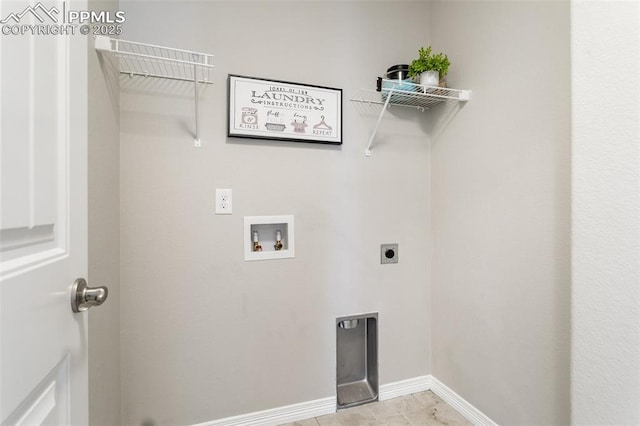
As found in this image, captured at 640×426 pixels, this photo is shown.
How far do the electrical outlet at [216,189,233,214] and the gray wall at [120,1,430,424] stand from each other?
33 mm

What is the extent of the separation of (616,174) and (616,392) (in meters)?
0.57

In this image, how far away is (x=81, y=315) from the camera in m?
0.63

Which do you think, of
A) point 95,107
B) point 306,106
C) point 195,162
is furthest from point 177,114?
point 306,106

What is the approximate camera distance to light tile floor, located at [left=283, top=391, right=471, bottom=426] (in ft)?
4.96

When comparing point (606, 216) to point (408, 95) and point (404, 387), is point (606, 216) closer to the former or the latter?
point (408, 95)

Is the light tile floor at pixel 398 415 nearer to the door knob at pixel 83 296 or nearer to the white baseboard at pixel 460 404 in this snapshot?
the white baseboard at pixel 460 404

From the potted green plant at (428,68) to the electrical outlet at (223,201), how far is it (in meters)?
1.13

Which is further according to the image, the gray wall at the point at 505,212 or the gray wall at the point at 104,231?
the gray wall at the point at 505,212

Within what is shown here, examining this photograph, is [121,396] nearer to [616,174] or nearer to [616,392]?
[616,392]

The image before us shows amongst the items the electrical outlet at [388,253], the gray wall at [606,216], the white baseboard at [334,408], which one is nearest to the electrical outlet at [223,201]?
the electrical outlet at [388,253]

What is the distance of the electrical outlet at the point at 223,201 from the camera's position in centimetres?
142

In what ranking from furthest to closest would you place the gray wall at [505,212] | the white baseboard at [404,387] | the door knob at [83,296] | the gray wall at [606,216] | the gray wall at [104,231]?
the white baseboard at [404,387]
the gray wall at [505,212]
the gray wall at [104,231]
the gray wall at [606,216]
the door knob at [83,296]

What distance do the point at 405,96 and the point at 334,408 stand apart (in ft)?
5.67

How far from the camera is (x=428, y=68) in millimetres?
1502
